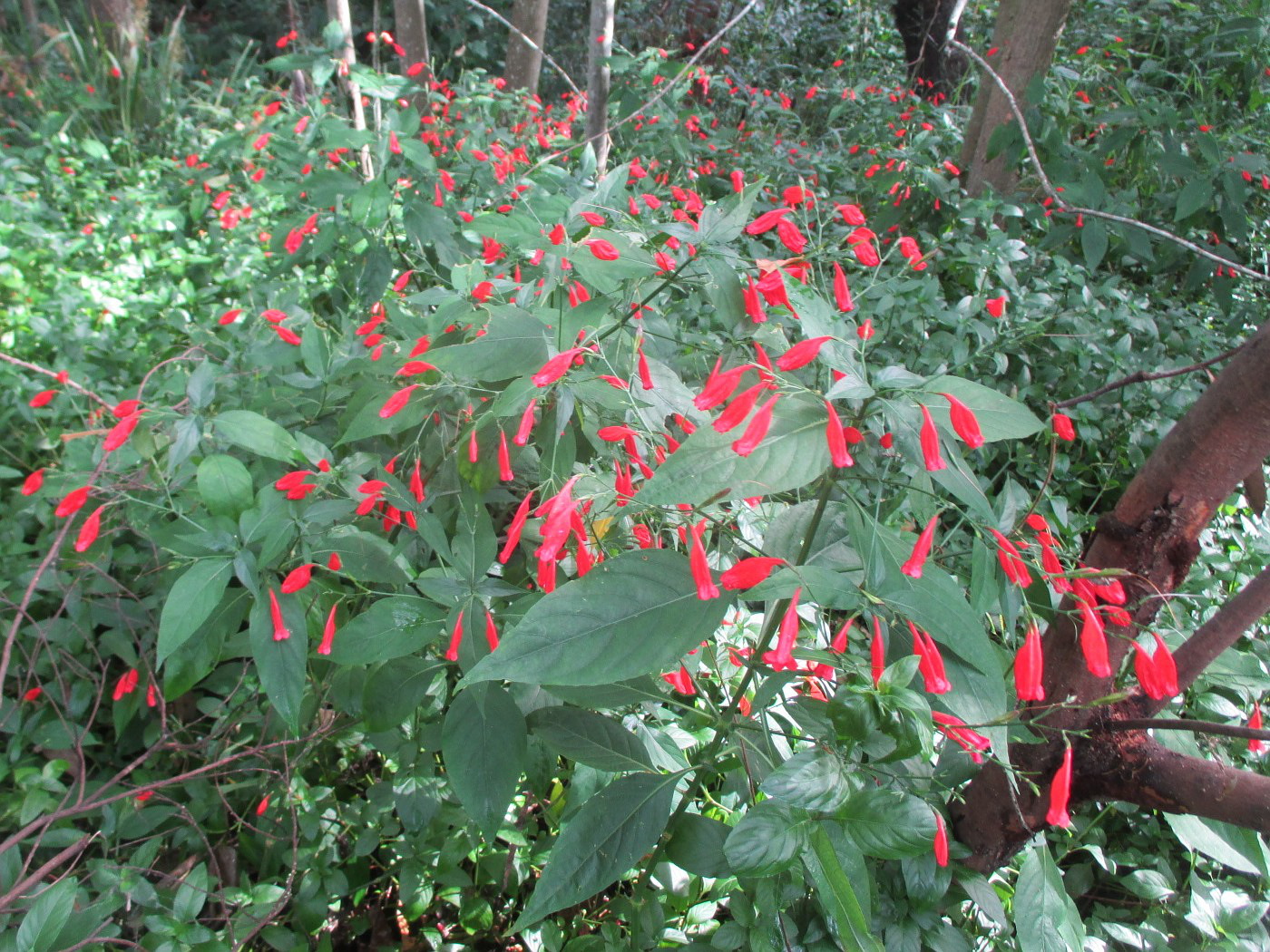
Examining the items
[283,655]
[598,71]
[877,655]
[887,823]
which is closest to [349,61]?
[598,71]

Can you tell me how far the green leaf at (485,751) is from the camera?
948mm

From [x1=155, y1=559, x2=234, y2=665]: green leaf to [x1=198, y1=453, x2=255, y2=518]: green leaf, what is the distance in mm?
93

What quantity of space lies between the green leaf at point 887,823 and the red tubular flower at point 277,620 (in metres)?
0.71

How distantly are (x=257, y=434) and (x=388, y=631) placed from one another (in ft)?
1.32

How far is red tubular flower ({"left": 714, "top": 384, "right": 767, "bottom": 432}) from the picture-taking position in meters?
0.69

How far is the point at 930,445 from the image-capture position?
0.67 m

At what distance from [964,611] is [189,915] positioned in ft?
3.91

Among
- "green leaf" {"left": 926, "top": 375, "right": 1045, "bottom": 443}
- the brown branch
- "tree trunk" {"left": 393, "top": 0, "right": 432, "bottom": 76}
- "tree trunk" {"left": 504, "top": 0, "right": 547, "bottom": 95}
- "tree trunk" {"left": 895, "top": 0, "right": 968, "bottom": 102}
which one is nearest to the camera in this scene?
"green leaf" {"left": 926, "top": 375, "right": 1045, "bottom": 443}

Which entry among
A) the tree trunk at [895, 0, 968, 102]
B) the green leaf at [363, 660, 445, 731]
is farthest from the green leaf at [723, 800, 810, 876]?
the tree trunk at [895, 0, 968, 102]

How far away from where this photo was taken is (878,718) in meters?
0.70

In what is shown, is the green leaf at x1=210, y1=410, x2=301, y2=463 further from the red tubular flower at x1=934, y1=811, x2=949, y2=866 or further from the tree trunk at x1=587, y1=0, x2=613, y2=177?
the tree trunk at x1=587, y1=0, x2=613, y2=177

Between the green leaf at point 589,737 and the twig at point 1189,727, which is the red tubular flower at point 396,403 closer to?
the green leaf at point 589,737

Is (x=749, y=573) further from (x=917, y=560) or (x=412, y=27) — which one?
(x=412, y=27)

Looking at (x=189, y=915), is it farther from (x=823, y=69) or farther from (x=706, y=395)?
(x=823, y=69)
